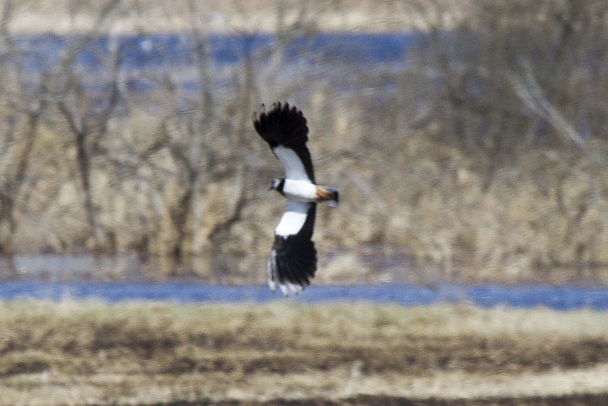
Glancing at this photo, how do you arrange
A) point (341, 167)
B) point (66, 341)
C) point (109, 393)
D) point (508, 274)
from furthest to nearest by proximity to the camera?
point (341, 167)
point (508, 274)
point (66, 341)
point (109, 393)

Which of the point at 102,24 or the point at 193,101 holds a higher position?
the point at 102,24

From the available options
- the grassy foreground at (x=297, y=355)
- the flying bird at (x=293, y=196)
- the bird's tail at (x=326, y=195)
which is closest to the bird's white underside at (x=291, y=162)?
the flying bird at (x=293, y=196)

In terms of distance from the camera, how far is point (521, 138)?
11891 millimetres

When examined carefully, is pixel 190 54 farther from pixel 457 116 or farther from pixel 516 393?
pixel 516 393

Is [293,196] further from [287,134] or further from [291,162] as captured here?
[287,134]

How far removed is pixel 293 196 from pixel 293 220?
14 cm

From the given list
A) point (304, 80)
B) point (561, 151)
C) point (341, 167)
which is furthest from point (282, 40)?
point (561, 151)

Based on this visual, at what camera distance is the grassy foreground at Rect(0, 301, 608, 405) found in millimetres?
7043

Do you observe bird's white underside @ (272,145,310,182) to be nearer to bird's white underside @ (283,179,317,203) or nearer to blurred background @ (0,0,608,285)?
bird's white underside @ (283,179,317,203)

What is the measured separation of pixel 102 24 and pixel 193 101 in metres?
1.08

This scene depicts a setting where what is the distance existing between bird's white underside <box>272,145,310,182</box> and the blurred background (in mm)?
3921

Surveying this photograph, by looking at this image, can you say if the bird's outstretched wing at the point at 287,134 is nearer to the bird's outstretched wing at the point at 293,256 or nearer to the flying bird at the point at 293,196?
the flying bird at the point at 293,196

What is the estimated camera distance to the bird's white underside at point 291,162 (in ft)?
22.0

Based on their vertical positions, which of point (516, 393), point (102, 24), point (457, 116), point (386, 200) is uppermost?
point (102, 24)
